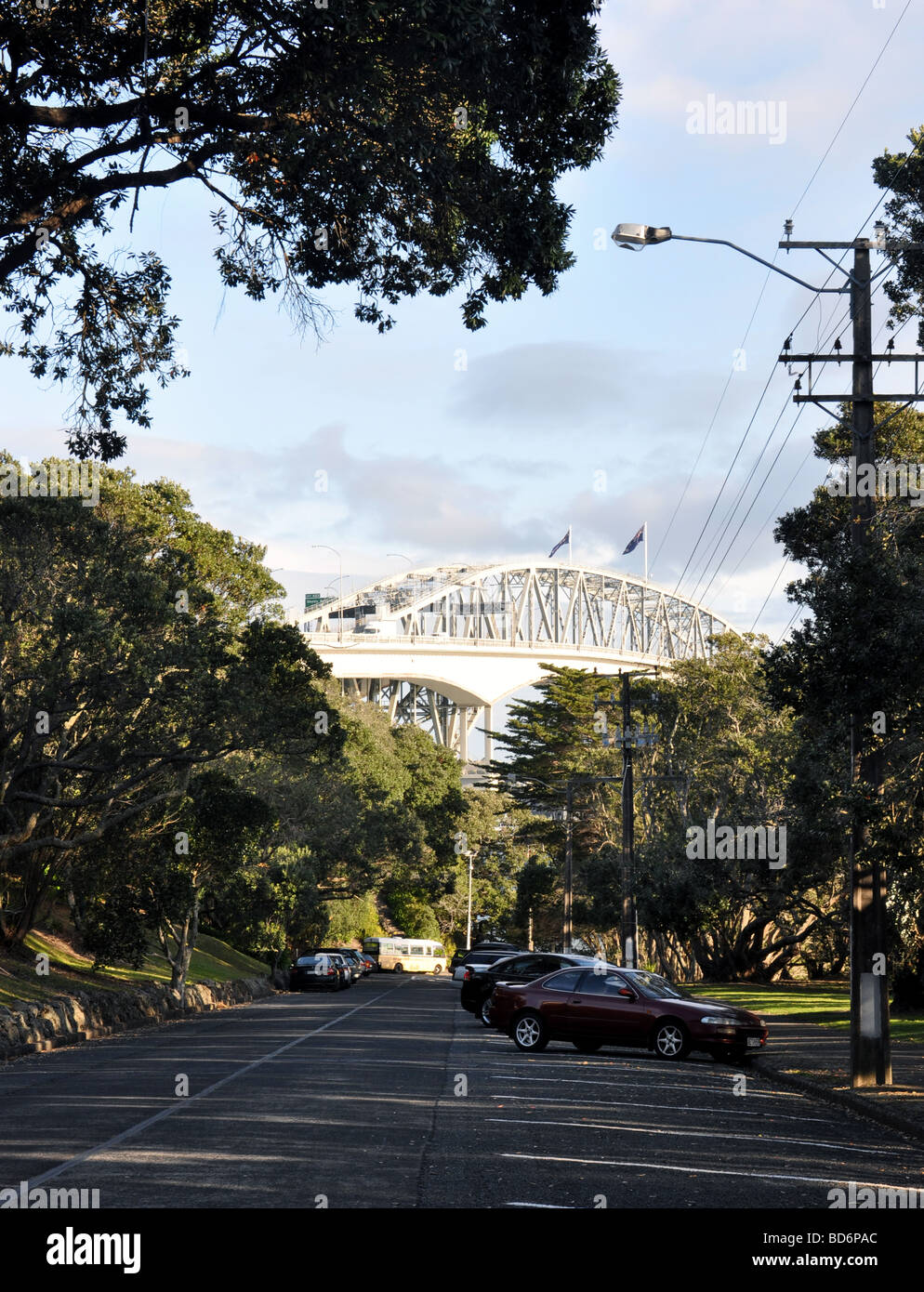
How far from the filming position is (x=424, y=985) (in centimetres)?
6197

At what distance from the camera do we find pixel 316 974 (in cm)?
5078

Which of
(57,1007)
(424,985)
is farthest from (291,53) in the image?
(424,985)

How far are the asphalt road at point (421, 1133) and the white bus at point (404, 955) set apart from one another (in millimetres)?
62428

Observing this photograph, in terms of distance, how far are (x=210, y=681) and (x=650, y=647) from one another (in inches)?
5078

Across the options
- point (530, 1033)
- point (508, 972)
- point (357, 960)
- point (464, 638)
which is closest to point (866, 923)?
point (530, 1033)

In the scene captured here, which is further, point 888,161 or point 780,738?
point 780,738

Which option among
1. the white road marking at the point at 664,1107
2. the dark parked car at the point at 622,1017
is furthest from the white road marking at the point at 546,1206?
the dark parked car at the point at 622,1017

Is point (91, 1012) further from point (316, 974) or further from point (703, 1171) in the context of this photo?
point (316, 974)

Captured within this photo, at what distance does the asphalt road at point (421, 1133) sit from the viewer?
30.5 feet

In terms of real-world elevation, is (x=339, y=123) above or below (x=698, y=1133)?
above

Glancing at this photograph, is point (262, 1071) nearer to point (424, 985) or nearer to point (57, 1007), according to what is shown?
point (57, 1007)

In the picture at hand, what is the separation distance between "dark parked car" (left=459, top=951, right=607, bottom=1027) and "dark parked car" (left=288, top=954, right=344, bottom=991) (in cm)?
1766

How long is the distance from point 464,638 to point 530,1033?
10380 centimetres

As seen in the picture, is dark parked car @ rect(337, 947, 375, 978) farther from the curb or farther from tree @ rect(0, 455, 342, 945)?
the curb
